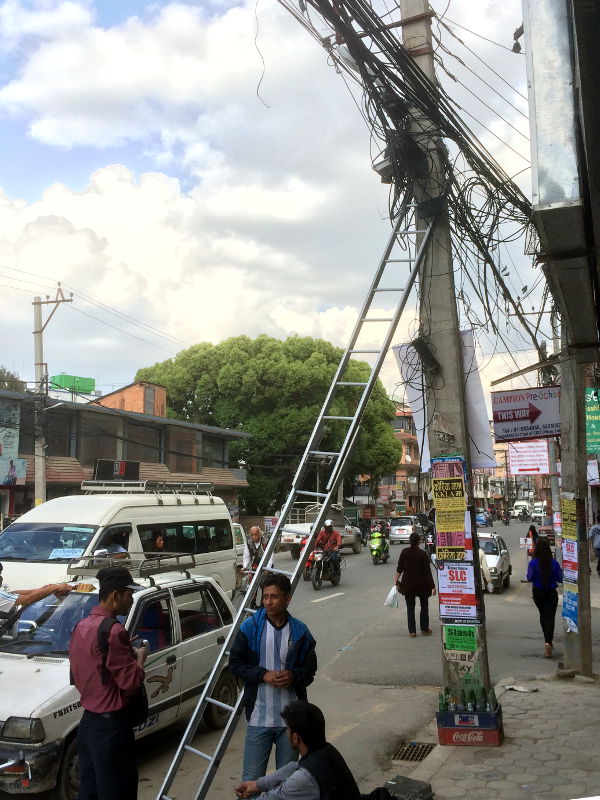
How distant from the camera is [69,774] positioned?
5.16 m

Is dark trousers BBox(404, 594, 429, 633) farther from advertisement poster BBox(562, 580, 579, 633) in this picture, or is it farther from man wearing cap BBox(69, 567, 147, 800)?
man wearing cap BBox(69, 567, 147, 800)

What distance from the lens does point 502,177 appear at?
757 cm

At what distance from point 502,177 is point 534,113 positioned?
4916 millimetres

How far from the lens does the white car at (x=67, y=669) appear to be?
5000 millimetres

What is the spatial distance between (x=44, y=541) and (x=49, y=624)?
4907mm

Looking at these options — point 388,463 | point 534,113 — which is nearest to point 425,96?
point 534,113

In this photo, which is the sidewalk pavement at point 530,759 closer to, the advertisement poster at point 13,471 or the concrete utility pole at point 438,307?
the concrete utility pole at point 438,307

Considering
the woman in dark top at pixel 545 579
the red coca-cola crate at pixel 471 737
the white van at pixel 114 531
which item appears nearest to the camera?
the red coca-cola crate at pixel 471 737

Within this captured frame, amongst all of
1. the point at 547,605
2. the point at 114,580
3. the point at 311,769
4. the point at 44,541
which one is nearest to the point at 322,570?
the point at 547,605

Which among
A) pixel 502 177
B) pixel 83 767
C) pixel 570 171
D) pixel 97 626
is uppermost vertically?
pixel 502 177

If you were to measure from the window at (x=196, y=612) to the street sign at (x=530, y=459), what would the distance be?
14.3 m

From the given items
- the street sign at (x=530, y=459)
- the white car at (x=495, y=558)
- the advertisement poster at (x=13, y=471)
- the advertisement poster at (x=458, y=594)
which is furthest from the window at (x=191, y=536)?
the advertisement poster at (x=13, y=471)

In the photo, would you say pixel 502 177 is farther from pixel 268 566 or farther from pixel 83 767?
pixel 83 767

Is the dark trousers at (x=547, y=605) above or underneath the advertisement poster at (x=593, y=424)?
underneath
